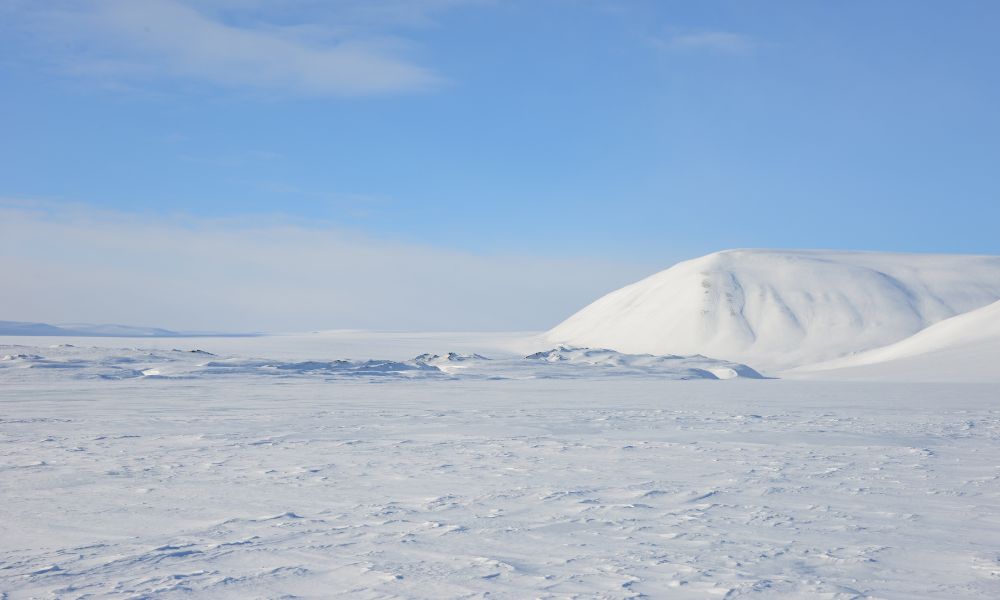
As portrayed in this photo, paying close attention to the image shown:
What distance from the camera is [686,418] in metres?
13.2

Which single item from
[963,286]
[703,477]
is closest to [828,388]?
[703,477]

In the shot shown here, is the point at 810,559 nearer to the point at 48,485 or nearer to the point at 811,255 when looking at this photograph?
the point at 48,485

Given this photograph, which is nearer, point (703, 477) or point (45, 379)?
point (703, 477)

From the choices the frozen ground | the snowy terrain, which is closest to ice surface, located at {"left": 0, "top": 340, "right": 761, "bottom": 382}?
the snowy terrain

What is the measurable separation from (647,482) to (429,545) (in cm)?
292

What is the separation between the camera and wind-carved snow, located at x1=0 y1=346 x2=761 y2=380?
21672mm

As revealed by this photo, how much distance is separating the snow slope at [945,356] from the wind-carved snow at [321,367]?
180 inches

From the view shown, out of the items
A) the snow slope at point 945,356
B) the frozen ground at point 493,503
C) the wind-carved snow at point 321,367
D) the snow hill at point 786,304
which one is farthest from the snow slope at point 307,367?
the snow hill at point 786,304

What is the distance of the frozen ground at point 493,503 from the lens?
4594mm

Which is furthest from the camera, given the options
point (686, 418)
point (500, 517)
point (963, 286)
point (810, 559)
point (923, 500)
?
point (963, 286)

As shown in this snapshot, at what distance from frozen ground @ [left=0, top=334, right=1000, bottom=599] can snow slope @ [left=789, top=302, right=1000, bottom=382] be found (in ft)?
46.1

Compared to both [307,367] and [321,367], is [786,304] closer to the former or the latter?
[321,367]

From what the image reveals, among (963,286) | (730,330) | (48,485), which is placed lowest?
(48,485)

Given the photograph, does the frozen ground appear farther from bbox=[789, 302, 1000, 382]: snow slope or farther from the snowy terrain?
bbox=[789, 302, 1000, 382]: snow slope
